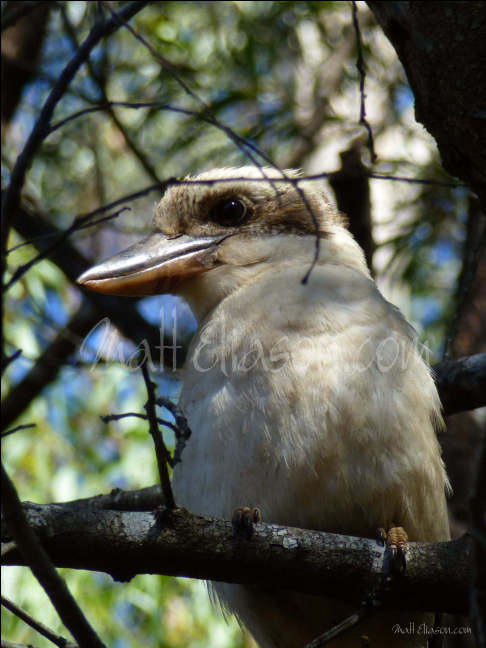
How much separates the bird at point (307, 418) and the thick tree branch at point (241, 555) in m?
0.26

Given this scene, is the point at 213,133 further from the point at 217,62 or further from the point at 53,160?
the point at 53,160

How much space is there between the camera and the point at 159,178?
493 cm

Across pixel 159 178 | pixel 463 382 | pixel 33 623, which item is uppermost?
pixel 159 178

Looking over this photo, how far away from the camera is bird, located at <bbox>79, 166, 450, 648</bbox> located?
A: 7.87 ft

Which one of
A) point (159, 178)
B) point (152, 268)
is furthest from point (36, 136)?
point (159, 178)

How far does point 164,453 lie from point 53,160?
4.12 metres

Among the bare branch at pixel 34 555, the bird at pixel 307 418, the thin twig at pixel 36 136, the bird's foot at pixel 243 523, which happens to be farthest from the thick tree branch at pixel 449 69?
the bare branch at pixel 34 555

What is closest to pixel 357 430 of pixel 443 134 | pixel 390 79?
pixel 443 134

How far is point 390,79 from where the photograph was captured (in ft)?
19.3

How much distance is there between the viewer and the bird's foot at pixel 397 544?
2.15 meters

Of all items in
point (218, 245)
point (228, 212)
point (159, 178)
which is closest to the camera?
point (218, 245)

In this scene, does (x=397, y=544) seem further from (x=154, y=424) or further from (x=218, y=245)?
(x=218, y=245)

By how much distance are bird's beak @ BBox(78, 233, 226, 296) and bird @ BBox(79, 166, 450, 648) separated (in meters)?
0.01

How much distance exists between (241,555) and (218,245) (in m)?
1.31
